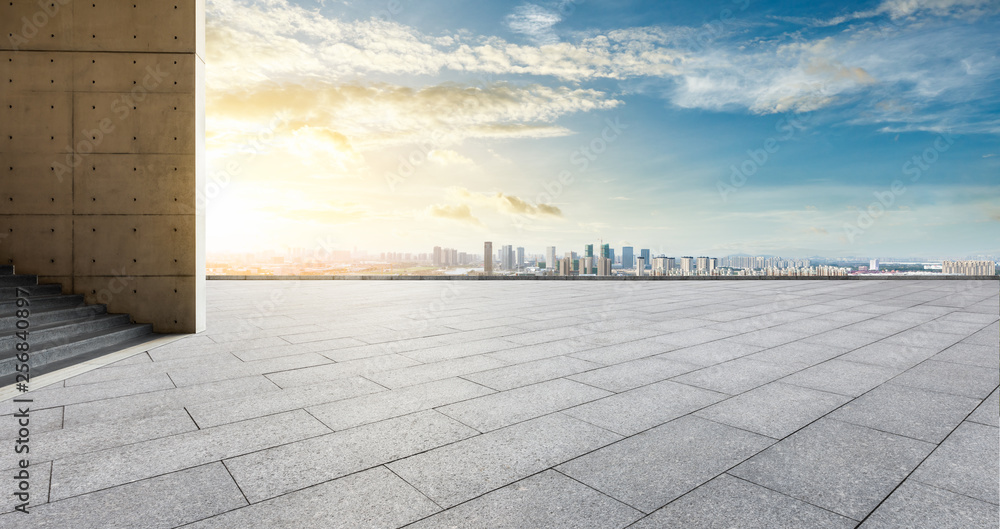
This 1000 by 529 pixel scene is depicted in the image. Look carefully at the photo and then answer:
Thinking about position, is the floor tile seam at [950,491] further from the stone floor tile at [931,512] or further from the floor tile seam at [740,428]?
the floor tile seam at [740,428]

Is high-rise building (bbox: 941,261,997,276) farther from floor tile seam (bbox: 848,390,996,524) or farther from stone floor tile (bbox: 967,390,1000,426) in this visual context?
floor tile seam (bbox: 848,390,996,524)

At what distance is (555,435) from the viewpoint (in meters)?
4.34

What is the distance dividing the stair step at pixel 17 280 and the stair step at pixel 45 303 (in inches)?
21.0

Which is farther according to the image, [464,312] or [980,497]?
[464,312]

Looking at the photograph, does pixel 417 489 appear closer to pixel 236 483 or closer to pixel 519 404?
pixel 236 483

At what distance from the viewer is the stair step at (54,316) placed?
744 centimetres

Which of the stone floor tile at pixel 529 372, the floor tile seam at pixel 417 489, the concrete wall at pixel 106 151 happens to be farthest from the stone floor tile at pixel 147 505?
the concrete wall at pixel 106 151

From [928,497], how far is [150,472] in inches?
223

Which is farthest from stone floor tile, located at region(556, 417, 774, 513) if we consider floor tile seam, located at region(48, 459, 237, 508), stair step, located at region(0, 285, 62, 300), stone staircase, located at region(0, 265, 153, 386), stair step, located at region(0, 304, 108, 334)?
stair step, located at region(0, 285, 62, 300)

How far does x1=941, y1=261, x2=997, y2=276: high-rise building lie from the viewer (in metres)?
28.1

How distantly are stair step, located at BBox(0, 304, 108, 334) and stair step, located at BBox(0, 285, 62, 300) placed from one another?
1.69 feet

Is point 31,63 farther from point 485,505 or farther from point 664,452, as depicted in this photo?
point 664,452

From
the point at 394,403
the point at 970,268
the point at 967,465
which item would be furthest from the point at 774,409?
the point at 970,268

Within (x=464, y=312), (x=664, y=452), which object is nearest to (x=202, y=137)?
(x=464, y=312)
